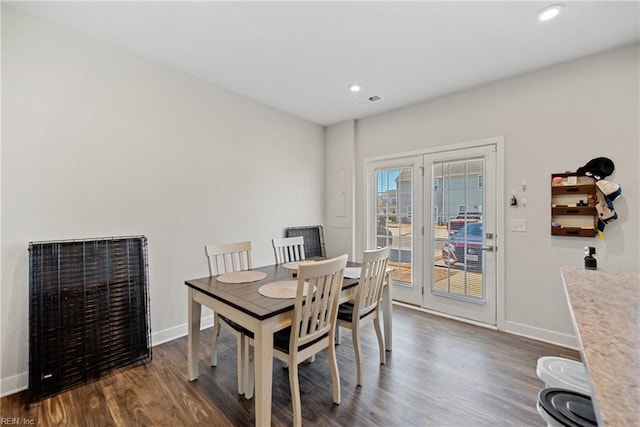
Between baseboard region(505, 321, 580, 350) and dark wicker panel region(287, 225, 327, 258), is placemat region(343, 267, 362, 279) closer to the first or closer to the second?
dark wicker panel region(287, 225, 327, 258)

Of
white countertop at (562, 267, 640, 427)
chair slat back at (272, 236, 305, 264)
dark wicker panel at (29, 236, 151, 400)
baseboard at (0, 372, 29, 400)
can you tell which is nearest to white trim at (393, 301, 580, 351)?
white countertop at (562, 267, 640, 427)

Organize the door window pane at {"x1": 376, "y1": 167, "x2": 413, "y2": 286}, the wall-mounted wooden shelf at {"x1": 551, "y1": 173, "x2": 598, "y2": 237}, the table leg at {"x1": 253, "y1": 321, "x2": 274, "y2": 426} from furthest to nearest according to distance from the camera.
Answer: the door window pane at {"x1": 376, "y1": 167, "x2": 413, "y2": 286}, the wall-mounted wooden shelf at {"x1": 551, "y1": 173, "x2": 598, "y2": 237}, the table leg at {"x1": 253, "y1": 321, "x2": 274, "y2": 426}

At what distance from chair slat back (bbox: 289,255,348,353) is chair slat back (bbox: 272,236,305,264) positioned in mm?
1236

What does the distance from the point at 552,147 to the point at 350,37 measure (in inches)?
89.6

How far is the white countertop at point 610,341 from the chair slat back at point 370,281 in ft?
3.66

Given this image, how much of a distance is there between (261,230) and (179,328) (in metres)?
1.46

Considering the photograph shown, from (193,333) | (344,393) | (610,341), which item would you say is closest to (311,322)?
(344,393)

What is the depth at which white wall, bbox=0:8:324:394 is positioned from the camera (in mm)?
2062

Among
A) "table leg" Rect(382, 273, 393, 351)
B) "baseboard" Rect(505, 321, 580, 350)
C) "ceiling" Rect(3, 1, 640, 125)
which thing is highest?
"ceiling" Rect(3, 1, 640, 125)

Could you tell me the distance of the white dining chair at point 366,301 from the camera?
7.02 ft

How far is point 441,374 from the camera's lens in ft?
7.49

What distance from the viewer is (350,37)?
237 cm

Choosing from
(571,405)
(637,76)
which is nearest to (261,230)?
(571,405)

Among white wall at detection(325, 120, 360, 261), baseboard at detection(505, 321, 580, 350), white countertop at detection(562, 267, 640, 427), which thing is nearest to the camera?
white countertop at detection(562, 267, 640, 427)
